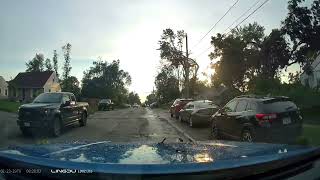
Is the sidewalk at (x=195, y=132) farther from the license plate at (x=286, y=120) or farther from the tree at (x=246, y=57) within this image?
the tree at (x=246, y=57)

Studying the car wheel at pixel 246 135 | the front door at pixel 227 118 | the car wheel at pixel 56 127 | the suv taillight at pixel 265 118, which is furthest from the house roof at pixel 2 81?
the suv taillight at pixel 265 118

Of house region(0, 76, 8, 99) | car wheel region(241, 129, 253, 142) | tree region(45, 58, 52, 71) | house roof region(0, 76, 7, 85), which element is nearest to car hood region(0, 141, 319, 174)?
car wheel region(241, 129, 253, 142)

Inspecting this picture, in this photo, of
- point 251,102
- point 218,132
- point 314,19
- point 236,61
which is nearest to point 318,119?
point 218,132

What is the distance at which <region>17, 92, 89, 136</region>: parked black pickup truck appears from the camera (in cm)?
1941

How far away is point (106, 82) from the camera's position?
5231 inches

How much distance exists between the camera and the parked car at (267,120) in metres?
14.2

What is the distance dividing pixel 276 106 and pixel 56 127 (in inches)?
368

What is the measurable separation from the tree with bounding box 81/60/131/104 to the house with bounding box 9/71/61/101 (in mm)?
25066

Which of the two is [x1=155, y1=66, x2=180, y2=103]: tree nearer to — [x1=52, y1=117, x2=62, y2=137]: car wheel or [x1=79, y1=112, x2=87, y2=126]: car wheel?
[x1=79, y1=112, x2=87, y2=126]: car wheel

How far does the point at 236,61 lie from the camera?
172 feet

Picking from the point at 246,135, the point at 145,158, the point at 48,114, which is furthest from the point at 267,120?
the point at 145,158

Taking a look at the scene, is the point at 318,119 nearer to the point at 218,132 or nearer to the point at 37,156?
the point at 218,132

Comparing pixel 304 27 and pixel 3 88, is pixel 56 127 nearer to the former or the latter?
pixel 304 27

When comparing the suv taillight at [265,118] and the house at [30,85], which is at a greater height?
the house at [30,85]
